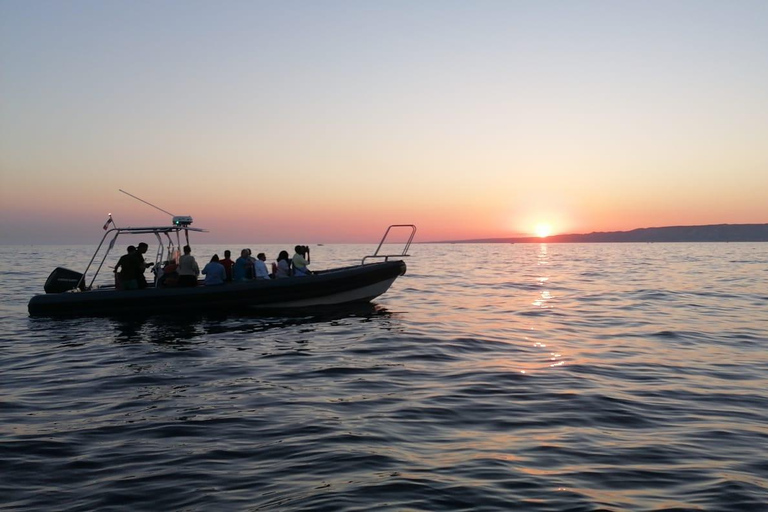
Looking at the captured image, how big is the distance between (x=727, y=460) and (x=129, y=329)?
1314 centimetres

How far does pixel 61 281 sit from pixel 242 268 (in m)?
5.04

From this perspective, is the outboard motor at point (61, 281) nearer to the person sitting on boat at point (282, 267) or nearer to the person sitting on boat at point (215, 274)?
the person sitting on boat at point (215, 274)

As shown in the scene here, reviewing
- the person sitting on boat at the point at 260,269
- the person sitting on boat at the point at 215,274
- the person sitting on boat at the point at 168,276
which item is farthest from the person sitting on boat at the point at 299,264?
the person sitting on boat at the point at 168,276

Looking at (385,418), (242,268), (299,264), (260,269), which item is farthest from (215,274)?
(385,418)

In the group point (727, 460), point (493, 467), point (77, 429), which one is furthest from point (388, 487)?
point (77, 429)

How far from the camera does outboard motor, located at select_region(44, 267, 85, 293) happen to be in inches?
687

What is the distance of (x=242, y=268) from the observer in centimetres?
1798

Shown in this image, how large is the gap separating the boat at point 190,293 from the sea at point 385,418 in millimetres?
1585

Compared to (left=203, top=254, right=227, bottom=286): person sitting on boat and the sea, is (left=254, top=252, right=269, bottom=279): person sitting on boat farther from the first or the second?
the sea

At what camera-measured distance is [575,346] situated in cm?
1234

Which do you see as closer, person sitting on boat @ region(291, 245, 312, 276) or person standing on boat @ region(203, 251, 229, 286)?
person standing on boat @ region(203, 251, 229, 286)

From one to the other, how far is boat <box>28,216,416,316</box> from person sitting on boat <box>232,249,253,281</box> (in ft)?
2.54

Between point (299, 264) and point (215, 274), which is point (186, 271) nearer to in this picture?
point (215, 274)

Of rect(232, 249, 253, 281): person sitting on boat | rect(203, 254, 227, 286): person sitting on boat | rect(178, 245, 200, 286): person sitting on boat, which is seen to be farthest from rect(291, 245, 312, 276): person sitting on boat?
rect(178, 245, 200, 286): person sitting on boat
